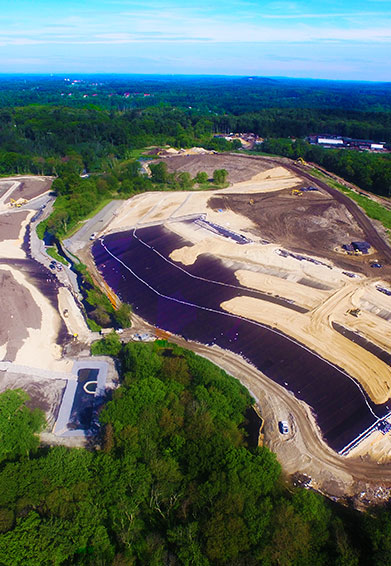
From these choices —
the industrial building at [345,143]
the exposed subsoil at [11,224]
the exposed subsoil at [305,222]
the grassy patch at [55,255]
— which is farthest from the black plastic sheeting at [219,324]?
the industrial building at [345,143]

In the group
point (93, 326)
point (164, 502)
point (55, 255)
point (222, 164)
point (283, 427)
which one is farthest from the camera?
point (222, 164)

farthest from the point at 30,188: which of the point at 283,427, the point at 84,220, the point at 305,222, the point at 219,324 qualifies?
the point at 283,427

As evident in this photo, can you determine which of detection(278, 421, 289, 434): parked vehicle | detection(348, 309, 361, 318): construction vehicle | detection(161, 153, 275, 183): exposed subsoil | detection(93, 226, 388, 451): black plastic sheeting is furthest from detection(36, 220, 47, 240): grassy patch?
detection(278, 421, 289, 434): parked vehicle

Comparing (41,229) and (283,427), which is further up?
(41,229)

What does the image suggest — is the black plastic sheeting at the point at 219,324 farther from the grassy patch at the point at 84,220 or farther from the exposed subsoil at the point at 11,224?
the exposed subsoil at the point at 11,224

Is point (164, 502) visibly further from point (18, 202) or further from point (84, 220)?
point (18, 202)

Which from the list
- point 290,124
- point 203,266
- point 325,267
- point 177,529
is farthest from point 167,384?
point 290,124

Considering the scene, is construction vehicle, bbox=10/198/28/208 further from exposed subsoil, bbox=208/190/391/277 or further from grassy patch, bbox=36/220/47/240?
exposed subsoil, bbox=208/190/391/277
